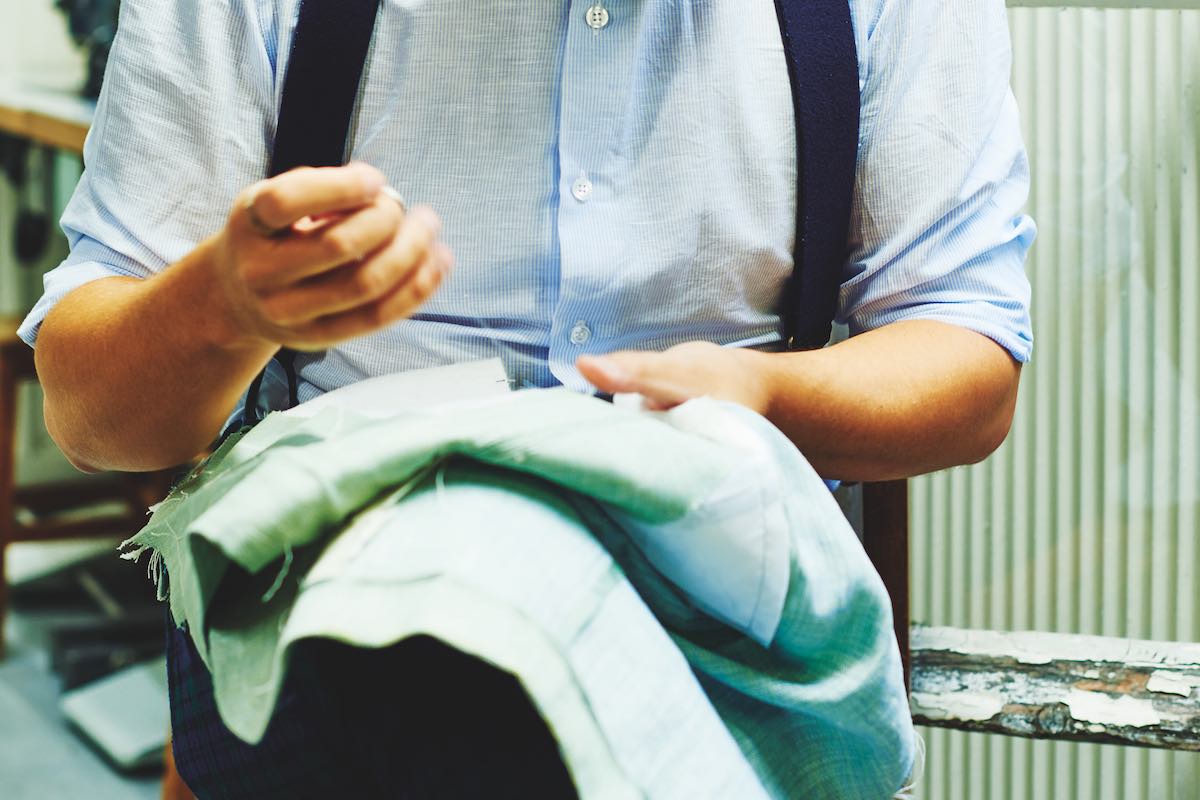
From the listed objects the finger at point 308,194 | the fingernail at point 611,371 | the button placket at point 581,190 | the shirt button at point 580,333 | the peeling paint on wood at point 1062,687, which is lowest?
the peeling paint on wood at point 1062,687

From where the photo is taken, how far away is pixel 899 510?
97 centimetres

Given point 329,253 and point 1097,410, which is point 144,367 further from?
point 1097,410

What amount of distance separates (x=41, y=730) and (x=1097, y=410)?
1.74m

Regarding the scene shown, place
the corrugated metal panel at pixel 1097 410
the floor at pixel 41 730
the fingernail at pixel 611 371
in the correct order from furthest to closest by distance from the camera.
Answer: the floor at pixel 41 730 < the corrugated metal panel at pixel 1097 410 < the fingernail at pixel 611 371

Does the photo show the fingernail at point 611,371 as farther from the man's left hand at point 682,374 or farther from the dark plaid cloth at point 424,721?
the dark plaid cloth at point 424,721


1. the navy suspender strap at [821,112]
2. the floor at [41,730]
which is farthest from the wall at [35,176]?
the navy suspender strap at [821,112]

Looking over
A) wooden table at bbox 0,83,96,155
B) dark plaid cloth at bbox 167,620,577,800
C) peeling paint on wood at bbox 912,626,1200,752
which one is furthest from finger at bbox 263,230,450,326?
wooden table at bbox 0,83,96,155

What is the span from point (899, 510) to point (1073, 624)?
14.2 inches

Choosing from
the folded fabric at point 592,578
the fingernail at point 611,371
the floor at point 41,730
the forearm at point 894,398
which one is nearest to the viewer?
the folded fabric at point 592,578

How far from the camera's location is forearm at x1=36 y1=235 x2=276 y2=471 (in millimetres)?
659

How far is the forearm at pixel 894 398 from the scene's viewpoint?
745 mm

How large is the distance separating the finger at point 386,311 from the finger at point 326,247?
0.8 inches

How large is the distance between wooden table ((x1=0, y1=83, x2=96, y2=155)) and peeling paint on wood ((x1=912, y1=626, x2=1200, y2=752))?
181cm

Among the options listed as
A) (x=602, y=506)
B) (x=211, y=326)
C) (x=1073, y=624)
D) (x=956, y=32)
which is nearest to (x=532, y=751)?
(x=602, y=506)
